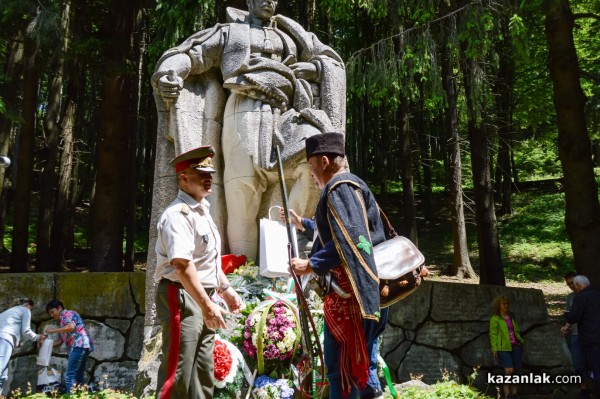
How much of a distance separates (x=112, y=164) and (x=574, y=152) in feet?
26.0

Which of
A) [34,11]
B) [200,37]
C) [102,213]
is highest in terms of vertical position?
[34,11]

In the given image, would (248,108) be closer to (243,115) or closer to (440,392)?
(243,115)

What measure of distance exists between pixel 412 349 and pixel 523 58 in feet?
14.7

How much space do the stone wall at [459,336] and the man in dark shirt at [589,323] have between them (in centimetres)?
138

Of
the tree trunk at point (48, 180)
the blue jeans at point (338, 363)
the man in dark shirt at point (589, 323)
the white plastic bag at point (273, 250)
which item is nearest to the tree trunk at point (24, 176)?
the tree trunk at point (48, 180)

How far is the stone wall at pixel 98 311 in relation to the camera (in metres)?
8.15

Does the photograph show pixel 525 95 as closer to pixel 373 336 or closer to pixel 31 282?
pixel 31 282

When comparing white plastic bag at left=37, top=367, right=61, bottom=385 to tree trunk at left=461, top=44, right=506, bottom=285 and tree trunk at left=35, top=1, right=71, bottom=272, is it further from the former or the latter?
tree trunk at left=461, top=44, right=506, bottom=285

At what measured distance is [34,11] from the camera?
11.2 metres

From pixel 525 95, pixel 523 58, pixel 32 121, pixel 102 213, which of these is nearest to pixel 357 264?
pixel 523 58

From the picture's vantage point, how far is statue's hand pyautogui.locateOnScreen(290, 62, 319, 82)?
6586 millimetres

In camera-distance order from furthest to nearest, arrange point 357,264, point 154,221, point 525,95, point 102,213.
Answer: point 525,95
point 102,213
point 154,221
point 357,264

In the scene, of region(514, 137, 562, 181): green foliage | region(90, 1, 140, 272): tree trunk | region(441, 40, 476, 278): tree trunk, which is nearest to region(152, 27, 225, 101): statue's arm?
region(90, 1, 140, 272): tree trunk

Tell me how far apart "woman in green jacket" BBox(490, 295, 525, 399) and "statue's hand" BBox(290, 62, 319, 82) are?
12.7 feet
